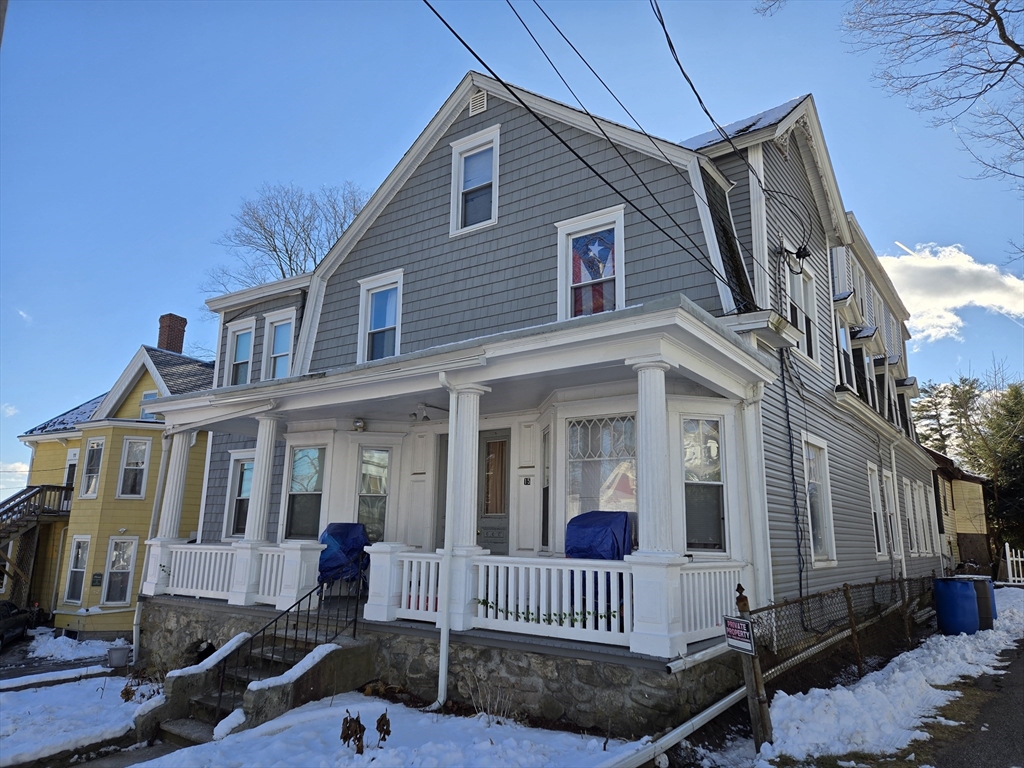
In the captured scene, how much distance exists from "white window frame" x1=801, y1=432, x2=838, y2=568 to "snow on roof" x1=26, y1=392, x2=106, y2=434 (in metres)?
21.1

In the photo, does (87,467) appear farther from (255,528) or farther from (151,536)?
(255,528)

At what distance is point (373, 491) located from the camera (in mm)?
10742

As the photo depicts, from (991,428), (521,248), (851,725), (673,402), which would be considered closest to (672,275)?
(673,402)

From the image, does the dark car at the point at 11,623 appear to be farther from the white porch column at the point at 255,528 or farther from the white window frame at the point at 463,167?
the white window frame at the point at 463,167

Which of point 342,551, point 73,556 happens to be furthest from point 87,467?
point 342,551

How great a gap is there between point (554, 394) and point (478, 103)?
5.61 m

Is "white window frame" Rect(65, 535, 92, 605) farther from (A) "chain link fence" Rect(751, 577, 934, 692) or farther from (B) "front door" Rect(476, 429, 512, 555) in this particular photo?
(A) "chain link fence" Rect(751, 577, 934, 692)

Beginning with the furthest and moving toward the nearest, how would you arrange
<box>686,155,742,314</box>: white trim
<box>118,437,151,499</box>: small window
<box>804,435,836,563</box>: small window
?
<box>118,437,151,499</box>: small window → <box>804,435,836,563</box>: small window → <box>686,155,742,314</box>: white trim

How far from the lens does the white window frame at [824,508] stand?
9719mm

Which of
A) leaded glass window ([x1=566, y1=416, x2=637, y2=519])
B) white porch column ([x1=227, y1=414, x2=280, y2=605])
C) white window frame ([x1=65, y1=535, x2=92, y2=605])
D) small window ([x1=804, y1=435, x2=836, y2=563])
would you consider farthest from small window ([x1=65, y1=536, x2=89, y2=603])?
small window ([x1=804, y1=435, x2=836, y2=563])

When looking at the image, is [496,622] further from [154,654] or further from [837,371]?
[837,371]

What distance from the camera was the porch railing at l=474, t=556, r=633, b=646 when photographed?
20.2 ft

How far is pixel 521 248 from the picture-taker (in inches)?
399

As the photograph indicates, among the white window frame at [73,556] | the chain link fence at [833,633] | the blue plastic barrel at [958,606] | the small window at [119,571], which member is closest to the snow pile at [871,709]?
the chain link fence at [833,633]
